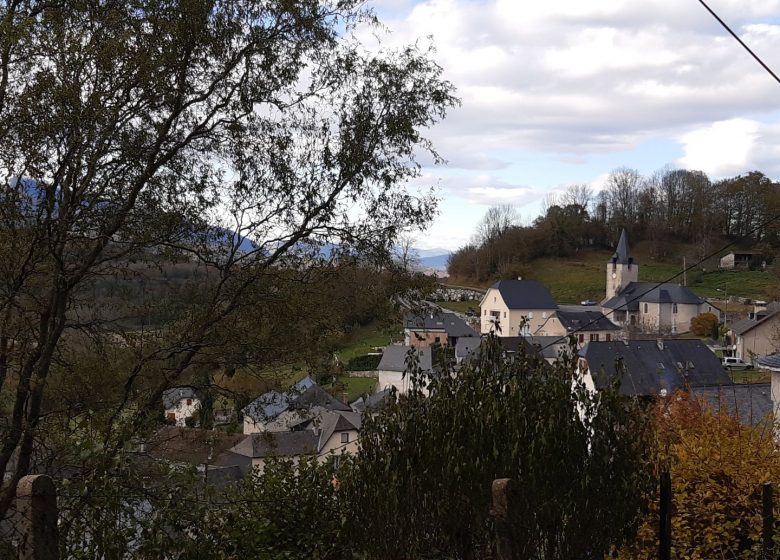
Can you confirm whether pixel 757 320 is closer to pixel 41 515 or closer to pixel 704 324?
pixel 704 324

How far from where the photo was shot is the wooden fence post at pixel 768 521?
6543 mm

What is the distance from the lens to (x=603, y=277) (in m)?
78.1

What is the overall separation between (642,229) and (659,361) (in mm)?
64245

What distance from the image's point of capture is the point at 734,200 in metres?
Answer: 85.2

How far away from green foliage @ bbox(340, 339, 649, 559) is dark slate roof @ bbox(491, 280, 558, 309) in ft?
188

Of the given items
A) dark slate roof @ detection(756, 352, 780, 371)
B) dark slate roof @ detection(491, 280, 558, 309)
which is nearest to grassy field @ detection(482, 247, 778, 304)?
dark slate roof @ detection(491, 280, 558, 309)

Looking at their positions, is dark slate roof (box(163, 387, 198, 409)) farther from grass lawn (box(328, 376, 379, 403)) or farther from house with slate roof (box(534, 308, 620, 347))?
house with slate roof (box(534, 308, 620, 347))

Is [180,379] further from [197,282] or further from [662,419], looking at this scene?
[662,419]

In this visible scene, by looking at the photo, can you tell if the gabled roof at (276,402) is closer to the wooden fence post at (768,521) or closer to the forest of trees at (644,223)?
the wooden fence post at (768,521)

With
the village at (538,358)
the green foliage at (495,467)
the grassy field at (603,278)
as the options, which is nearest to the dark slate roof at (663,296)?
the village at (538,358)

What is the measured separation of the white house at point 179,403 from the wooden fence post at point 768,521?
5756 millimetres

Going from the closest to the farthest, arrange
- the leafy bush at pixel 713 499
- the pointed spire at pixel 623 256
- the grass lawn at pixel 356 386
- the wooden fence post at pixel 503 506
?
A: the wooden fence post at pixel 503 506 → the leafy bush at pixel 713 499 → the grass lawn at pixel 356 386 → the pointed spire at pixel 623 256

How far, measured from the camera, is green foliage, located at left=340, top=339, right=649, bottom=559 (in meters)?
5.30

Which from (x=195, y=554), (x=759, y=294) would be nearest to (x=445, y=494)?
(x=195, y=554)
